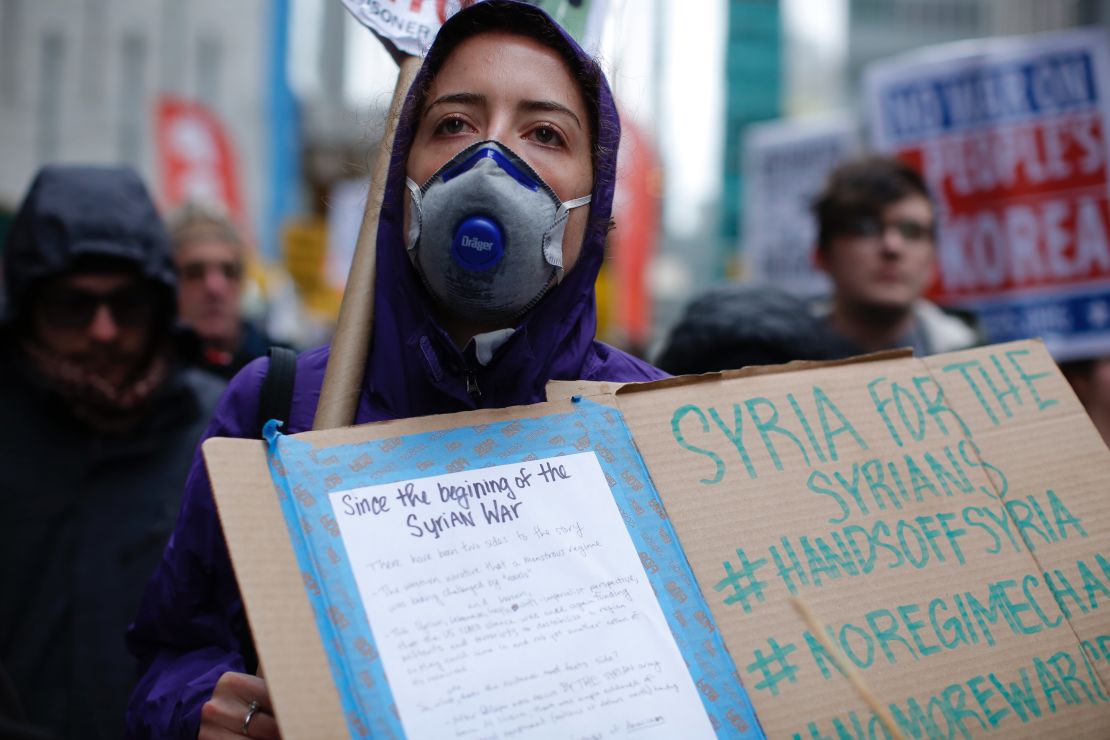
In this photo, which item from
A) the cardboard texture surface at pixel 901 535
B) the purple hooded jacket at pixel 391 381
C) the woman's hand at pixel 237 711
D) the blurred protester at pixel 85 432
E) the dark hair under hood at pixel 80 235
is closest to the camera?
the woman's hand at pixel 237 711

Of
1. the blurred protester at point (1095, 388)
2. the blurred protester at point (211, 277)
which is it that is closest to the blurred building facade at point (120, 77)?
the blurred protester at point (211, 277)

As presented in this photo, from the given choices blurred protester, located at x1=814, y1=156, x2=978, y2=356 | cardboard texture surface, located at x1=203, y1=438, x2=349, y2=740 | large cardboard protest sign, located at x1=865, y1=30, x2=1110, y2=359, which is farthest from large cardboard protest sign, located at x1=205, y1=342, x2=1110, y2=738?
large cardboard protest sign, located at x1=865, y1=30, x2=1110, y2=359

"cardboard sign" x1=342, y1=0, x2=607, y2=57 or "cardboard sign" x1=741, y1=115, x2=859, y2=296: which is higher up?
"cardboard sign" x1=741, y1=115, x2=859, y2=296

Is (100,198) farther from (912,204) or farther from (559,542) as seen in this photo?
(912,204)

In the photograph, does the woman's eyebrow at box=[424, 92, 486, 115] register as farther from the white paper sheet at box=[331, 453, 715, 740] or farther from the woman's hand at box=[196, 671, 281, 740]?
the woman's hand at box=[196, 671, 281, 740]

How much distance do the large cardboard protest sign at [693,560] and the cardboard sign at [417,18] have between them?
82 centimetres

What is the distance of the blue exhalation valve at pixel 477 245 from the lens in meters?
1.57

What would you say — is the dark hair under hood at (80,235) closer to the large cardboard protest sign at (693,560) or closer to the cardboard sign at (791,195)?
the large cardboard protest sign at (693,560)

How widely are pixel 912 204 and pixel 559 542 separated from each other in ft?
8.52

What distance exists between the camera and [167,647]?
5.70 feet

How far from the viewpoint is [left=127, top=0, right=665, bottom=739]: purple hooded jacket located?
1.65 metres

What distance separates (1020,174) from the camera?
4.83 m

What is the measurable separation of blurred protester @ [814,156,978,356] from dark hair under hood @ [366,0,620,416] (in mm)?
1905

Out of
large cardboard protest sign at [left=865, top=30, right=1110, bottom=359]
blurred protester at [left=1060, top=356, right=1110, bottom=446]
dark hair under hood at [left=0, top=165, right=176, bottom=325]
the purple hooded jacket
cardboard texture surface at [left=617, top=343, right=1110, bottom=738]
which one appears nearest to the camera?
cardboard texture surface at [left=617, top=343, right=1110, bottom=738]
